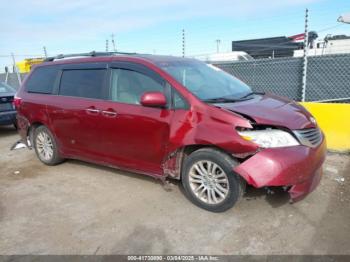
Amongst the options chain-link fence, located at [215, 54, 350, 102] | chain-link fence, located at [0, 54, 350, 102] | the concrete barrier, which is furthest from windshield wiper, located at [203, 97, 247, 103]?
chain-link fence, located at [0, 54, 350, 102]

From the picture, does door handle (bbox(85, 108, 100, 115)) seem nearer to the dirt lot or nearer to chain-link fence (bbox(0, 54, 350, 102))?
the dirt lot

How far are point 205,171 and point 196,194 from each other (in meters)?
0.33

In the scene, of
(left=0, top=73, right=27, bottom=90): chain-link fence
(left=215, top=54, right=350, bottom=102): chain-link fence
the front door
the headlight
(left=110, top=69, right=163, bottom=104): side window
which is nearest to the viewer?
the headlight

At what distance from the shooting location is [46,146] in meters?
5.50

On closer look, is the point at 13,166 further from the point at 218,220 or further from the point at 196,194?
the point at 218,220

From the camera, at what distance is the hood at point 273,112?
3348 mm

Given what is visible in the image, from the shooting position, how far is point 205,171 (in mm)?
3639

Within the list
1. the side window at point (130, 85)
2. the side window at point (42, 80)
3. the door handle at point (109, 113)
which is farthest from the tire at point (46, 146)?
the side window at point (130, 85)

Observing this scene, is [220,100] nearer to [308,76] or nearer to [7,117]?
[308,76]

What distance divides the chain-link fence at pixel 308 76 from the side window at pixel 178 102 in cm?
410

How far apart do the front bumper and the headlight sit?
0.19 ft

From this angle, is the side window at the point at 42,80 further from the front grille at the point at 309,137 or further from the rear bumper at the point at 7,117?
the front grille at the point at 309,137

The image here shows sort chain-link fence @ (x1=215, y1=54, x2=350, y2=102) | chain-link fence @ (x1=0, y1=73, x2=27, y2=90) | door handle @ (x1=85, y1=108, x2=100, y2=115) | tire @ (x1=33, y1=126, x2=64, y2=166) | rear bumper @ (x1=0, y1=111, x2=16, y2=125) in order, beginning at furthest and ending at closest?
chain-link fence @ (x1=0, y1=73, x2=27, y2=90), rear bumper @ (x1=0, y1=111, x2=16, y2=125), chain-link fence @ (x1=215, y1=54, x2=350, y2=102), tire @ (x1=33, y1=126, x2=64, y2=166), door handle @ (x1=85, y1=108, x2=100, y2=115)

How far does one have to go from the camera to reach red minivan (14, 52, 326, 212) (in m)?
3.29
